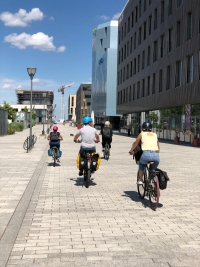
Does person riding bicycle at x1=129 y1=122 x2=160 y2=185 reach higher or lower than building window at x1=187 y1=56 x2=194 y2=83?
lower

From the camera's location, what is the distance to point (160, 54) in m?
36.3

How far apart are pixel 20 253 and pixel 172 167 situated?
33.3 feet

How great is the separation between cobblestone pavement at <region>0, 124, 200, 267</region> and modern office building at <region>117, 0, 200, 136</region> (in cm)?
2032

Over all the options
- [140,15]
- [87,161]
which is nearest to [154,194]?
[87,161]

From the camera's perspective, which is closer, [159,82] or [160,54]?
[160,54]

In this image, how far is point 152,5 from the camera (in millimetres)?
39344

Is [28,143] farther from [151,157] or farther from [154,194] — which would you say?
[154,194]

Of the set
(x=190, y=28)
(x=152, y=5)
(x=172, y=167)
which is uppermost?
(x=152, y=5)

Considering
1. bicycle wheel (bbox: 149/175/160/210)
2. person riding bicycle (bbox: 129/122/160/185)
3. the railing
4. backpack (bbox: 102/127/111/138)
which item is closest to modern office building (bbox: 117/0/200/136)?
backpack (bbox: 102/127/111/138)

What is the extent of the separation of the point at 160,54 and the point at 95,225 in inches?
1279

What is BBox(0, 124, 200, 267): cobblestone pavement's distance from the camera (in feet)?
14.1

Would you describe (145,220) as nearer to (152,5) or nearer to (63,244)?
(63,244)

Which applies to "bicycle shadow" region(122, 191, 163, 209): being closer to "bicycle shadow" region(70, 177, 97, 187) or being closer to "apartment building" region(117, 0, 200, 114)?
"bicycle shadow" region(70, 177, 97, 187)

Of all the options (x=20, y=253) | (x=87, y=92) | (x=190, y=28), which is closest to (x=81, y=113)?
(x=87, y=92)
